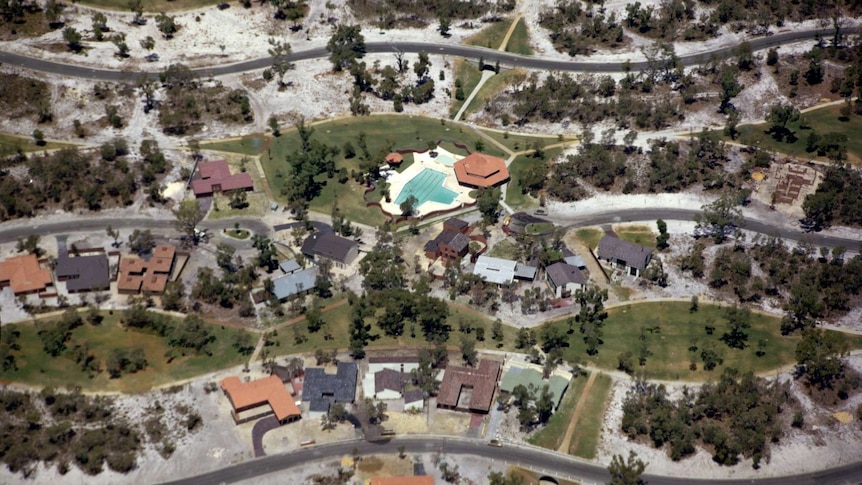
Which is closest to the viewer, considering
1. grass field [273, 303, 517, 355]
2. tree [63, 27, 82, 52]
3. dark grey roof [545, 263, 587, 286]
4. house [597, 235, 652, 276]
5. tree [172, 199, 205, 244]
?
grass field [273, 303, 517, 355]

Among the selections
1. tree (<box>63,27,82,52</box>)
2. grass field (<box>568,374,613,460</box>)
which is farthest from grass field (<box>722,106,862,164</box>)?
tree (<box>63,27,82,52</box>)

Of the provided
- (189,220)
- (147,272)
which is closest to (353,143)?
(189,220)

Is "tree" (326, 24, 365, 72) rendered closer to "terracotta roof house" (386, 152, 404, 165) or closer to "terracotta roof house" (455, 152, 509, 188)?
"terracotta roof house" (386, 152, 404, 165)

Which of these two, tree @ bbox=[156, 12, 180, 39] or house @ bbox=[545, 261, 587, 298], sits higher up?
tree @ bbox=[156, 12, 180, 39]

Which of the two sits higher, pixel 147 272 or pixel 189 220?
pixel 189 220

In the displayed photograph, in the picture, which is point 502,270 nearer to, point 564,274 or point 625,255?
point 564,274
